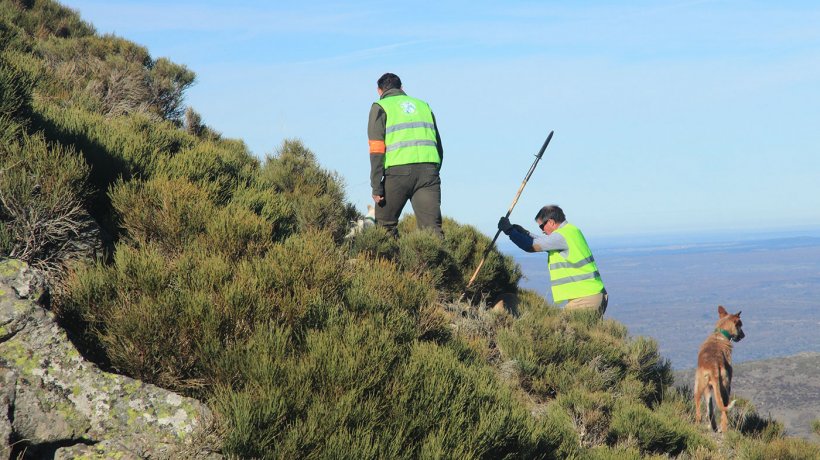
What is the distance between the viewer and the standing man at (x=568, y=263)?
1038 cm

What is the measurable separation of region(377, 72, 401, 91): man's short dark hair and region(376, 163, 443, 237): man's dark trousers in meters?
1.06

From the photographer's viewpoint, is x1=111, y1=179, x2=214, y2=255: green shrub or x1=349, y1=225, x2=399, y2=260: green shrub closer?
x1=111, y1=179, x2=214, y2=255: green shrub

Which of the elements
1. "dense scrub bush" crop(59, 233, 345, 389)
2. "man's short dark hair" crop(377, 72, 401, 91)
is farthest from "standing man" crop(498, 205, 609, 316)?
"dense scrub bush" crop(59, 233, 345, 389)

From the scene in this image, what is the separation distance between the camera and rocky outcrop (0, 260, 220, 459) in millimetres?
3459

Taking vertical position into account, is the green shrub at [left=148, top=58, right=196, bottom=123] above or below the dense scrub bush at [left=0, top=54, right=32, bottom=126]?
above

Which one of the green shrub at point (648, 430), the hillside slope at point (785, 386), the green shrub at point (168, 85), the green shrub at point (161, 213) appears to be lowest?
the hillside slope at point (785, 386)

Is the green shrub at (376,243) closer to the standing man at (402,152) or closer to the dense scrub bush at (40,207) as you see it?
the standing man at (402,152)

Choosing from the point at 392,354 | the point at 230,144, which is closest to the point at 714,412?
the point at 392,354

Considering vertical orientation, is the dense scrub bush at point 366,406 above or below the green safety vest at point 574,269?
below

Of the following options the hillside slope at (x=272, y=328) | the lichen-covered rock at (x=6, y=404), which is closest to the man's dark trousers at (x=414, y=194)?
the hillside slope at (x=272, y=328)

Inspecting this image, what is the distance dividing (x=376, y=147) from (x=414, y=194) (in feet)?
2.58

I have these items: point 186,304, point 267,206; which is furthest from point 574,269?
point 186,304

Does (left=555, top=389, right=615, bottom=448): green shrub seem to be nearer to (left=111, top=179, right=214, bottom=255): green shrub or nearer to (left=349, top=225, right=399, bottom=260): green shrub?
(left=349, top=225, right=399, bottom=260): green shrub

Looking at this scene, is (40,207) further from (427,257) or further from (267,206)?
(427,257)
